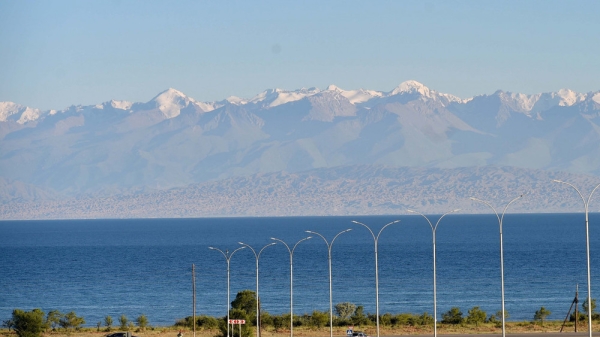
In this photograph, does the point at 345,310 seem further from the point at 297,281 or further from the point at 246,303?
the point at 297,281

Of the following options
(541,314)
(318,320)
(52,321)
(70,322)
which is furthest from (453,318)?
(52,321)

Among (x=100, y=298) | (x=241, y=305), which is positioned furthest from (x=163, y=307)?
(x=241, y=305)

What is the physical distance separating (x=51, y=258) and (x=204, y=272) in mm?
50115

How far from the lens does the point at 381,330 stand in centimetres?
7475

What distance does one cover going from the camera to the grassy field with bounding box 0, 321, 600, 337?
71.8m

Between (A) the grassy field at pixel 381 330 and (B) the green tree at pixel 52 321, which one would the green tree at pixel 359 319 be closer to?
(A) the grassy field at pixel 381 330

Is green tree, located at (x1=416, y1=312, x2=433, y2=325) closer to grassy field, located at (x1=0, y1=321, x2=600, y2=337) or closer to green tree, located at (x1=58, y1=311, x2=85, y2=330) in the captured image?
grassy field, located at (x1=0, y1=321, x2=600, y2=337)

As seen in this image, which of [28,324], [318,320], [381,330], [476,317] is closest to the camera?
[28,324]

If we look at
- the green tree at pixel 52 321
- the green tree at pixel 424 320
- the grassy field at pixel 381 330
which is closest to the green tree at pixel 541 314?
the grassy field at pixel 381 330

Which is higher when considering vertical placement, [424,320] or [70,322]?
[70,322]

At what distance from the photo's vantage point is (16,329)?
7106 centimetres

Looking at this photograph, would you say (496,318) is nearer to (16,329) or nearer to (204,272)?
(16,329)

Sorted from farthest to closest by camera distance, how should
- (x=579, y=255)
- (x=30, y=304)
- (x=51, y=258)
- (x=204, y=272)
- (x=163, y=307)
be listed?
(x=51, y=258)
(x=579, y=255)
(x=204, y=272)
(x=30, y=304)
(x=163, y=307)

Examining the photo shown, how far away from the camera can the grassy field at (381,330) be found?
235ft
